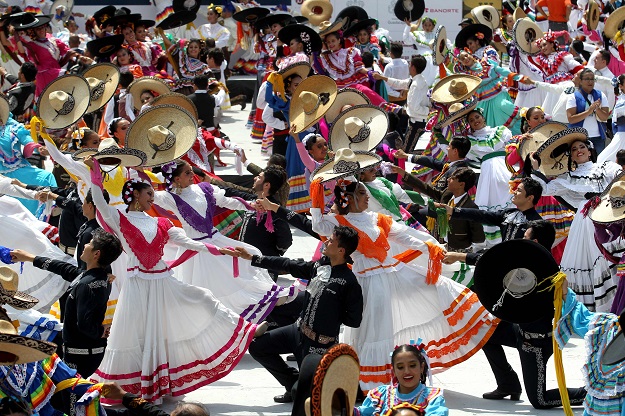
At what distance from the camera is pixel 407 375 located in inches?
214

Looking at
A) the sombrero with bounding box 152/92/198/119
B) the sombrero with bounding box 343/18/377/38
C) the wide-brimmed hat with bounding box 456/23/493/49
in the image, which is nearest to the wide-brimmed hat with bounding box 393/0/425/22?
the sombrero with bounding box 343/18/377/38

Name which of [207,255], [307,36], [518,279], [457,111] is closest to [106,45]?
[307,36]

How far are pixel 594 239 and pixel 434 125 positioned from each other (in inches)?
118

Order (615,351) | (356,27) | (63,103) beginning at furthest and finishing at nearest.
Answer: (356,27), (63,103), (615,351)

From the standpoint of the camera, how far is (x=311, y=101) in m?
10.1

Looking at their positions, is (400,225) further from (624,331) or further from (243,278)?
(624,331)

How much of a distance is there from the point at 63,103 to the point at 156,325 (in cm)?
293

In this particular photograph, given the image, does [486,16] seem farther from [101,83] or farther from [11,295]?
[11,295]

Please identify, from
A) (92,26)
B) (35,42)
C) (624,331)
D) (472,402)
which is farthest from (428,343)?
(92,26)

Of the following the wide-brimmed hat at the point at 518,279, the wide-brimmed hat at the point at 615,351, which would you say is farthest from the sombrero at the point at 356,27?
the wide-brimmed hat at the point at 615,351

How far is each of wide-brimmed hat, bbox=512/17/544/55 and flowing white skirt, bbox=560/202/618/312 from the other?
5906mm

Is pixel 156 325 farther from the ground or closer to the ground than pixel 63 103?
closer to the ground

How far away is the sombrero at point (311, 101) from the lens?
395 inches

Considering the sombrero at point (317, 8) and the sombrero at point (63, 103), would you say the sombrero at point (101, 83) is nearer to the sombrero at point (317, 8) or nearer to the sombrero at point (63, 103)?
the sombrero at point (63, 103)
